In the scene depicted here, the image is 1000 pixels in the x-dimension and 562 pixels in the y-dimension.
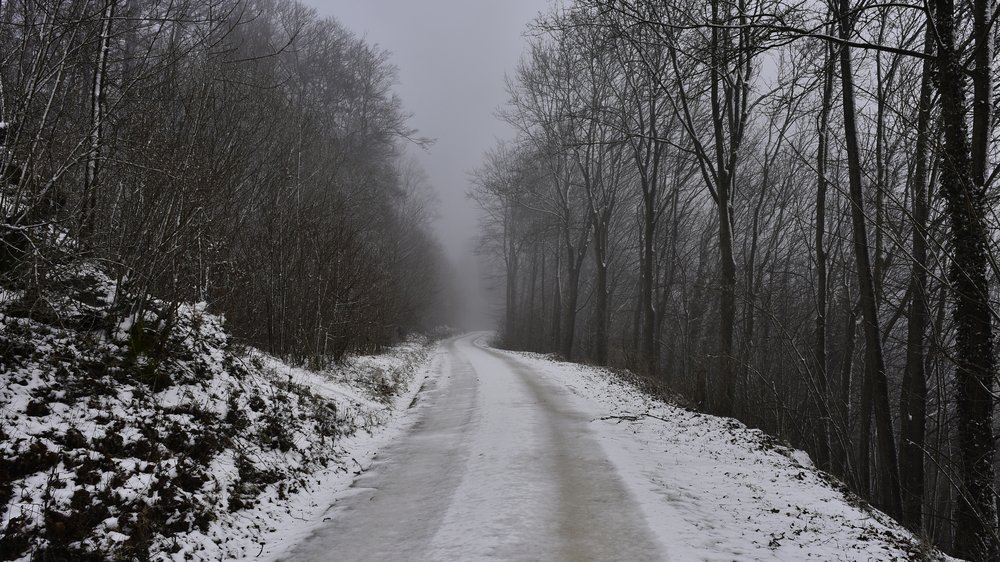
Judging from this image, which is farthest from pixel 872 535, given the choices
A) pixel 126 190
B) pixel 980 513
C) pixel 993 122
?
pixel 126 190

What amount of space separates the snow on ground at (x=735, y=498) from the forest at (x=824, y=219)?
1.13m

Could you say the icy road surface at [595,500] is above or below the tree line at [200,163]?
below

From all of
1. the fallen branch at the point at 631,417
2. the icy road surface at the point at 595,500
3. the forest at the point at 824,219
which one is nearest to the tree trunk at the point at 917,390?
the forest at the point at 824,219

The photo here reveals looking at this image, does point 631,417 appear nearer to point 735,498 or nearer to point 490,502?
point 735,498

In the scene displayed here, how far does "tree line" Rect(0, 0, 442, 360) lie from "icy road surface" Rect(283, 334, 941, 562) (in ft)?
11.6

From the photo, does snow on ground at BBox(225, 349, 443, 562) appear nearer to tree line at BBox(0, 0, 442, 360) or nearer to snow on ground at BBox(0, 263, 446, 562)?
snow on ground at BBox(0, 263, 446, 562)

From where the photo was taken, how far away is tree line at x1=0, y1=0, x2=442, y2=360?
487cm

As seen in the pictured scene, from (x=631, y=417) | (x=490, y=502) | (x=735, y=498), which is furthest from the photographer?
(x=631, y=417)

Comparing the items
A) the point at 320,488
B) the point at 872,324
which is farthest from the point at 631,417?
the point at 320,488

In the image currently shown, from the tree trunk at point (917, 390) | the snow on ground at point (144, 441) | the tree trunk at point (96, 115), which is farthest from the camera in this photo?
the tree trunk at point (917, 390)

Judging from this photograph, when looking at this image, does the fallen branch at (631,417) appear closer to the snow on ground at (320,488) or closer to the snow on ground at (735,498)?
the snow on ground at (735,498)

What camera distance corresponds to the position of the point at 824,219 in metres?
15.1

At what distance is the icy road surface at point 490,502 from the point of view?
174 inches

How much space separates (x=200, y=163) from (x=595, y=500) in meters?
6.21
